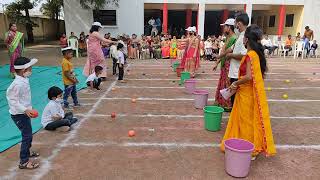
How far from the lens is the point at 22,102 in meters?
3.86

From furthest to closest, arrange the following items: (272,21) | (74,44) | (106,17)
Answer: (272,21) → (106,17) → (74,44)

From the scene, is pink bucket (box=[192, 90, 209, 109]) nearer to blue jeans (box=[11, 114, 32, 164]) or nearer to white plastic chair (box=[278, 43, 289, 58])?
blue jeans (box=[11, 114, 32, 164])

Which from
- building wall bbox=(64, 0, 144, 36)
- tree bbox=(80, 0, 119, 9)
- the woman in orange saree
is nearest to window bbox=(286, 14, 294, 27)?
building wall bbox=(64, 0, 144, 36)

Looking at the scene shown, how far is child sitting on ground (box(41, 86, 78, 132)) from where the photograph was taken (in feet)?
17.5

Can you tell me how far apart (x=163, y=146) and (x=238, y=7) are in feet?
67.7

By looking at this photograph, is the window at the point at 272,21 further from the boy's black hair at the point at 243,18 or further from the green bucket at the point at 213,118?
the green bucket at the point at 213,118

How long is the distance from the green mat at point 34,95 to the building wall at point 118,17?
837cm

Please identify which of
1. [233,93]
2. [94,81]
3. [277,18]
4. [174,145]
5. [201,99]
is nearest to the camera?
[233,93]

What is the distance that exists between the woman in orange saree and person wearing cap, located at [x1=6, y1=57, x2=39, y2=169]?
9.06 ft

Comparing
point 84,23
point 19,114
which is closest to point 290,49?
point 84,23

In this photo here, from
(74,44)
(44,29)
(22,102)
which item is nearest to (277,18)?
(74,44)

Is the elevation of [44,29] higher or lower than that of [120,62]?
higher

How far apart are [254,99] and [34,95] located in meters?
5.90

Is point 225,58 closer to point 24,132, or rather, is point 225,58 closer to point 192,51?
point 24,132
